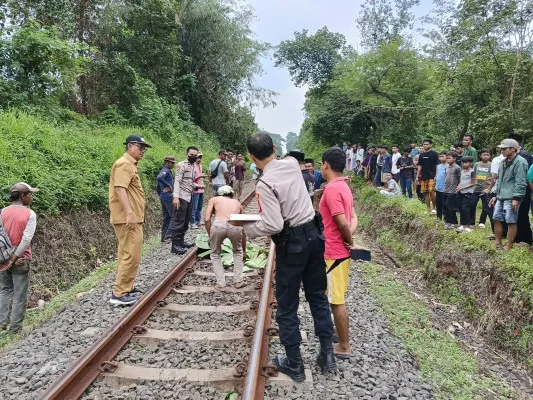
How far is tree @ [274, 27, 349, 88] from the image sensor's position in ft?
98.6

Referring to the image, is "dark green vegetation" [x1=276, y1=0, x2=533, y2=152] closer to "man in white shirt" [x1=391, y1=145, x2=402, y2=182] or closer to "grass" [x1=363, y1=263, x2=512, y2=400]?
"man in white shirt" [x1=391, y1=145, x2=402, y2=182]

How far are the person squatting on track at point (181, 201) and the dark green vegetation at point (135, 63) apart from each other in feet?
17.5

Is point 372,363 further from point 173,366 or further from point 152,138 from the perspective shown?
point 152,138

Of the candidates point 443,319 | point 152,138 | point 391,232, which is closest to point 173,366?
point 443,319

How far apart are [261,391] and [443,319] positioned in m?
3.70

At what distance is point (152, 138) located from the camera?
15.9 m

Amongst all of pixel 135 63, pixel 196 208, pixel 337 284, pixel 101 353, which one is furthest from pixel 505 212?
pixel 135 63

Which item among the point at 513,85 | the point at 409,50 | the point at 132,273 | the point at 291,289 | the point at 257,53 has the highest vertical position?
the point at 257,53

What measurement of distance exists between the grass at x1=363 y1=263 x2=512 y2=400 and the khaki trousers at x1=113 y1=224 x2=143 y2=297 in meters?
3.21

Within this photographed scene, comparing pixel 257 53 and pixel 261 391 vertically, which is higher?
pixel 257 53

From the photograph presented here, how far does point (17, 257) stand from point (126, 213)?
1.40 meters

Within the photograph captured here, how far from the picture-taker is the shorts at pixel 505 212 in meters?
5.91

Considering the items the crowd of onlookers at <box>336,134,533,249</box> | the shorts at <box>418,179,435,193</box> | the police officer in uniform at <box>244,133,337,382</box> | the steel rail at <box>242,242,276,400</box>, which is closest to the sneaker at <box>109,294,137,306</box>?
the steel rail at <box>242,242,276,400</box>

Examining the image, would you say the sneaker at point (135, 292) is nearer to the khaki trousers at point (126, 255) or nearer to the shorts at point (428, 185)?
the khaki trousers at point (126, 255)
